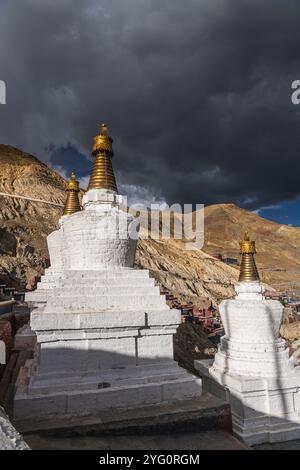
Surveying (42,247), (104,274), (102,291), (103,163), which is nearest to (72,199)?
(103,163)

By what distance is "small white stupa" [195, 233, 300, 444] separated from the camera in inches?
262

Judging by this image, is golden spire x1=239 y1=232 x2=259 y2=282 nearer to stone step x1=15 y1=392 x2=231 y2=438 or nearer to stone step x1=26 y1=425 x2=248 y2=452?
stone step x1=15 y1=392 x2=231 y2=438

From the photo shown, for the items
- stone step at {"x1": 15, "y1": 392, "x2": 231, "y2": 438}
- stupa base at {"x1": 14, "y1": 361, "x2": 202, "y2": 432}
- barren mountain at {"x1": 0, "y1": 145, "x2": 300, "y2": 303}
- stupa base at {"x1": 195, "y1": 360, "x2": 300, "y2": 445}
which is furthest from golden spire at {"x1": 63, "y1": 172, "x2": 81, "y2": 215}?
barren mountain at {"x1": 0, "y1": 145, "x2": 300, "y2": 303}

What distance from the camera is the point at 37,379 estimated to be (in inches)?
205

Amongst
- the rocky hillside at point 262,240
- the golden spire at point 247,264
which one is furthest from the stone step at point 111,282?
the rocky hillside at point 262,240

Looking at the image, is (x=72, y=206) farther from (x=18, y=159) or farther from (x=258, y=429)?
(x=18, y=159)

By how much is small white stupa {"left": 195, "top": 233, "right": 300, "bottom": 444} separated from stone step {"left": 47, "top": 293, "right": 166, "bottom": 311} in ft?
8.52

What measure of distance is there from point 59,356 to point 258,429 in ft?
13.6

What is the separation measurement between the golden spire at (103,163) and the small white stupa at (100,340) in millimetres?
783

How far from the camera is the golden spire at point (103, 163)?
736 centimetres

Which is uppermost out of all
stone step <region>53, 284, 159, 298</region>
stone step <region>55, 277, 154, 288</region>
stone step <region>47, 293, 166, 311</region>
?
stone step <region>55, 277, 154, 288</region>

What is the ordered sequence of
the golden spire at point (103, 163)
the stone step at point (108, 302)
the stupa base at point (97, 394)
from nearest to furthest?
the stupa base at point (97, 394) < the stone step at point (108, 302) < the golden spire at point (103, 163)

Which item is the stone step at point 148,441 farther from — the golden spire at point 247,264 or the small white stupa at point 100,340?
the golden spire at point 247,264

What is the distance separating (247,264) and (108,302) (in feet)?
13.7
